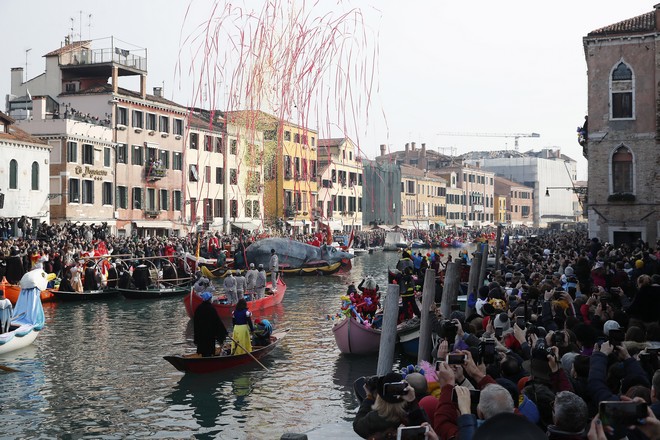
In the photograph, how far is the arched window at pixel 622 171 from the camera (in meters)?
33.0

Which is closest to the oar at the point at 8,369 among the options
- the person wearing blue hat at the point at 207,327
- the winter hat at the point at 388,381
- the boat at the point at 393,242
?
the person wearing blue hat at the point at 207,327

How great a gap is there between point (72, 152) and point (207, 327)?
30.2 meters

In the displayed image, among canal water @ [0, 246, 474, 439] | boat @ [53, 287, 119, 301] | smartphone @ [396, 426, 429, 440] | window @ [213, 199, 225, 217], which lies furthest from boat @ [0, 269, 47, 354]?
window @ [213, 199, 225, 217]

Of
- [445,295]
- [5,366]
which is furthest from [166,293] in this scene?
[445,295]

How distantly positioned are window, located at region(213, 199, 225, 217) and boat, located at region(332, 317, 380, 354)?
3728cm

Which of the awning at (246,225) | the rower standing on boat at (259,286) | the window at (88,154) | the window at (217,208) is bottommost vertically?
the rower standing on boat at (259,286)

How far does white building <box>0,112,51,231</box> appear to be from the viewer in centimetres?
3709

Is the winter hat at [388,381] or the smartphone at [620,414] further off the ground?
the smartphone at [620,414]

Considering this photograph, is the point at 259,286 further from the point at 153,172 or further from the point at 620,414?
Result: the point at 153,172

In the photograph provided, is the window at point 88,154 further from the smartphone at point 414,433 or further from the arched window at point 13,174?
the smartphone at point 414,433

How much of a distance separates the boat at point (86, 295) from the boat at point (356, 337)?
13539 millimetres

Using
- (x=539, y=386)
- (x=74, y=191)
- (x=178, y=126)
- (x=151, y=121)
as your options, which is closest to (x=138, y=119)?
(x=151, y=121)

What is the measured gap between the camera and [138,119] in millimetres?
47625

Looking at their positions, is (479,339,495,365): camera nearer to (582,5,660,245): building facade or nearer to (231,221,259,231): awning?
(582,5,660,245): building facade
